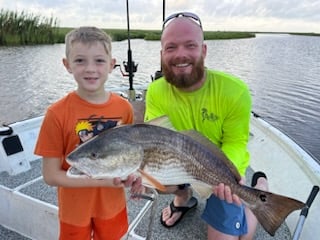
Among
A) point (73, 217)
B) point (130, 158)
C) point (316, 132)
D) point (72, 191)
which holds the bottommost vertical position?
point (316, 132)

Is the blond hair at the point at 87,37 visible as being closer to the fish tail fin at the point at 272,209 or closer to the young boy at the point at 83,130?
the young boy at the point at 83,130

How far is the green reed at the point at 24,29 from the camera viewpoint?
21.5 m

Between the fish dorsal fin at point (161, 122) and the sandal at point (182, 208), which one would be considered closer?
the fish dorsal fin at point (161, 122)

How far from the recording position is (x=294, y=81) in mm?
15516

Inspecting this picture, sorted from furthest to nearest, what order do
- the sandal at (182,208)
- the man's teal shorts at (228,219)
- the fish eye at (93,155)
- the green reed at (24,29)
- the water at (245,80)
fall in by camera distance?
the green reed at (24,29) < the water at (245,80) < the sandal at (182,208) < the man's teal shorts at (228,219) < the fish eye at (93,155)

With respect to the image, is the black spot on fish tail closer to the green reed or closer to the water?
the water

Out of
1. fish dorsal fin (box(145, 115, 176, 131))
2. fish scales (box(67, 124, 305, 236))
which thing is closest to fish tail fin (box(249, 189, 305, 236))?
fish scales (box(67, 124, 305, 236))

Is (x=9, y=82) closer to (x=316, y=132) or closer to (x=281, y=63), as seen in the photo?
(x=316, y=132)

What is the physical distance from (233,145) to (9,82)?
43.0 ft

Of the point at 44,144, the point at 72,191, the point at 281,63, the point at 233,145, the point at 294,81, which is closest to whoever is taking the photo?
the point at 44,144

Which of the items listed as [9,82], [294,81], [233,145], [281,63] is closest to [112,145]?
[233,145]

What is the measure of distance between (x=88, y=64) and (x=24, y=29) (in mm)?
23598

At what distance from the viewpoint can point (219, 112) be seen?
99.6 inches

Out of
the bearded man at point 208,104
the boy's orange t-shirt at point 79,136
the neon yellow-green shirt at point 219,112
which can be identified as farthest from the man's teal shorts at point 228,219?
the boy's orange t-shirt at point 79,136
